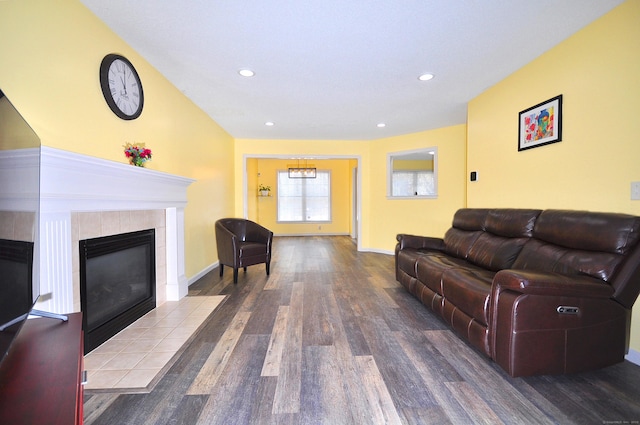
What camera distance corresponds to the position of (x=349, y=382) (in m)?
1.58

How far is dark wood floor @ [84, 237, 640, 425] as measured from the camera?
1343mm

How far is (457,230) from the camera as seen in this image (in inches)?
127

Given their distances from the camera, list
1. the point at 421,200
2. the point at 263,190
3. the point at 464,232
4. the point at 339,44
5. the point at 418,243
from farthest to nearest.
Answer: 1. the point at 263,190
2. the point at 421,200
3. the point at 418,243
4. the point at 464,232
5. the point at 339,44

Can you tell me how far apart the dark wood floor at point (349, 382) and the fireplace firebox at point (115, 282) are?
0.68 metres

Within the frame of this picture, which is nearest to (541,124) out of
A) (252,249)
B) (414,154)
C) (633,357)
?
(633,357)

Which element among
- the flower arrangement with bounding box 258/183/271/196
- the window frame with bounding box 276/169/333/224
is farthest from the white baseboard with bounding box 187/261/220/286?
the window frame with bounding box 276/169/333/224

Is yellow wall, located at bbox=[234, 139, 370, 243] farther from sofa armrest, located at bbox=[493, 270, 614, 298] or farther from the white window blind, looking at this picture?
sofa armrest, located at bbox=[493, 270, 614, 298]

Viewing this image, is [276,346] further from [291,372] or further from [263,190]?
[263,190]

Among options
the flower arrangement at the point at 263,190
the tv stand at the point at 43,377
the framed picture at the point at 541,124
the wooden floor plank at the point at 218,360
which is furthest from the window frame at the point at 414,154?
the tv stand at the point at 43,377

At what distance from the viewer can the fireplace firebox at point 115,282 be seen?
6.30ft

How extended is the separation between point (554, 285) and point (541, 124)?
1.74 meters

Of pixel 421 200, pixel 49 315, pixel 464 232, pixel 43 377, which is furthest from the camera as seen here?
→ pixel 421 200

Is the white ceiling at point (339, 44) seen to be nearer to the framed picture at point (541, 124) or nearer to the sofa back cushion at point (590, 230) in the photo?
the framed picture at point (541, 124)

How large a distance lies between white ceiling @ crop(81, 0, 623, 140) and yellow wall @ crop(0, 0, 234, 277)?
0.46ft
